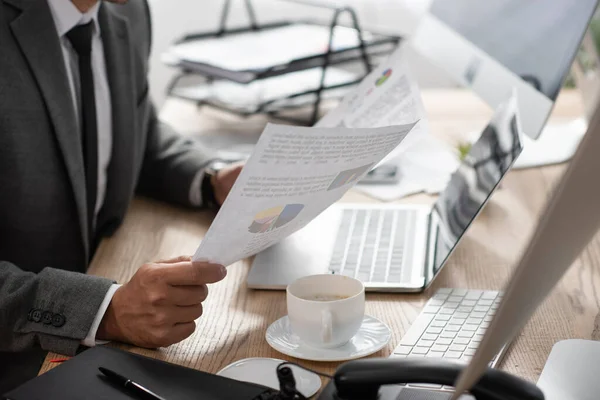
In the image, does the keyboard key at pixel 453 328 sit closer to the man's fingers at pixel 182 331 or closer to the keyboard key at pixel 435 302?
the keyboard key at pixel 435 302

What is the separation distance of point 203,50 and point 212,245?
109cm

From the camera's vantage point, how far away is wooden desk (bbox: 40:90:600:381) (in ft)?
2.82

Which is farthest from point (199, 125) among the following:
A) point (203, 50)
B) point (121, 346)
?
point (121, 346)

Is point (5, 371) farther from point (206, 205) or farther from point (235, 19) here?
point (235, 19)

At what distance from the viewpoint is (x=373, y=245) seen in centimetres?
115

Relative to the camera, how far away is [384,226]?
4.00 feet

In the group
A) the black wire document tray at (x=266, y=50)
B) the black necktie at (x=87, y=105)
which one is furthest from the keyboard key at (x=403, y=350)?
the black wire document tray at (x=266, y=50)

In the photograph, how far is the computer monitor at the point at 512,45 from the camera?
121cm

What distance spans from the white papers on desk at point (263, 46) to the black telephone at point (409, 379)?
42.8 inches

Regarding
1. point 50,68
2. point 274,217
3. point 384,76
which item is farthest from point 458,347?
point 50,68

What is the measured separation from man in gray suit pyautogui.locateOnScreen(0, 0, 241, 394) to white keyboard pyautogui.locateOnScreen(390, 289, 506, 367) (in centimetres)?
23

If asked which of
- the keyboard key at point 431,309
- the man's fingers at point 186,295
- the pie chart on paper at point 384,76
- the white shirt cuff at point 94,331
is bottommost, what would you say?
the white shirt cuff at point 94,331

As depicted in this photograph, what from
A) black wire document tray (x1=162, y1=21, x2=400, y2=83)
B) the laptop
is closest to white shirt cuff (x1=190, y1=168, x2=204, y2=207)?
the laptop

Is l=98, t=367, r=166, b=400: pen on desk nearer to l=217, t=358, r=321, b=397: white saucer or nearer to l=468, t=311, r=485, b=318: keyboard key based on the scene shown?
l=217, t=358, r=321, b=397: white saucer
